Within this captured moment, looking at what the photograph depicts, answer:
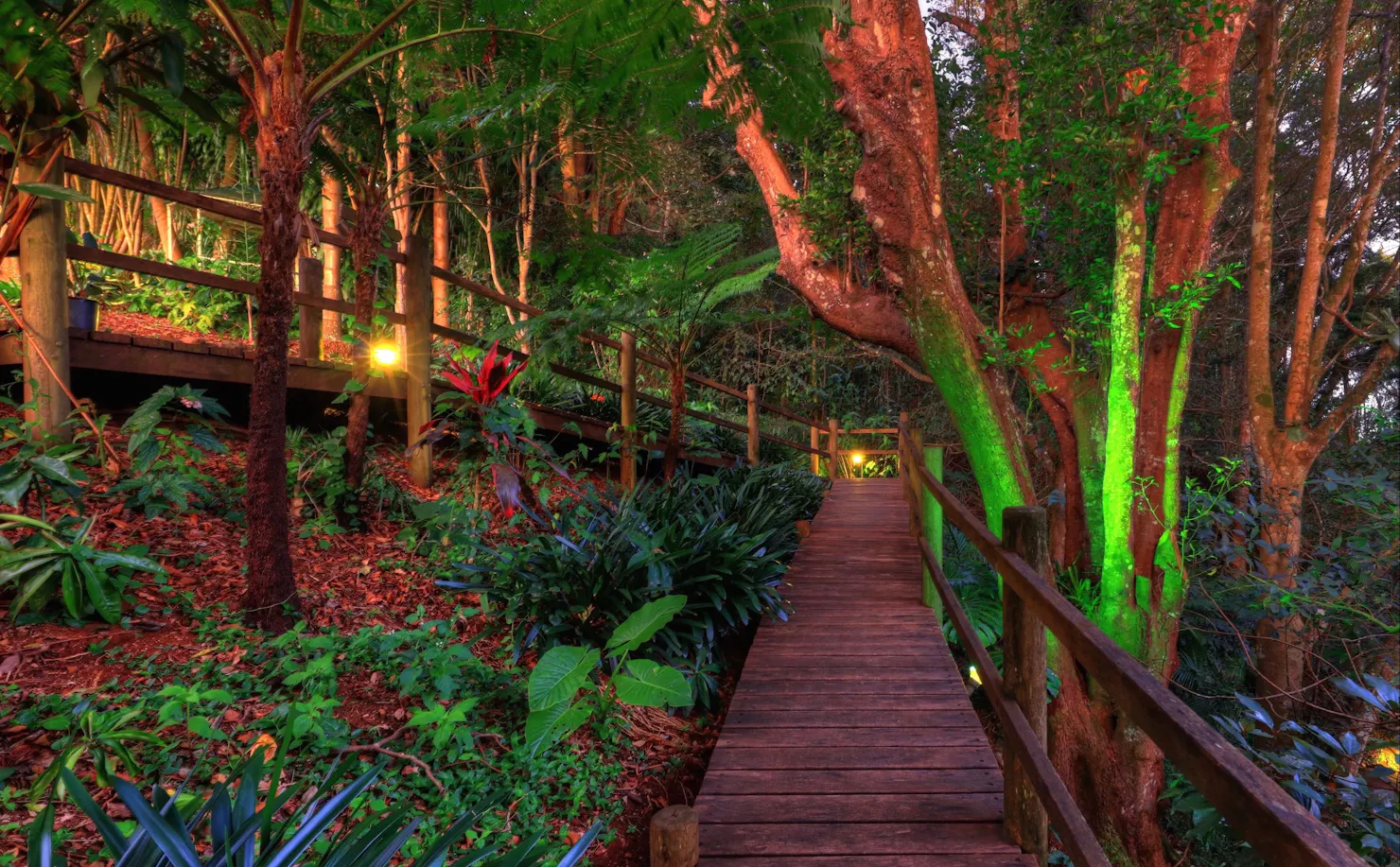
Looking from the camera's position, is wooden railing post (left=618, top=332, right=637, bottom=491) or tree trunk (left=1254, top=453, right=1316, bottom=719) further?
tree trunk (left=1254, top=453, right=1316, bottom=719)

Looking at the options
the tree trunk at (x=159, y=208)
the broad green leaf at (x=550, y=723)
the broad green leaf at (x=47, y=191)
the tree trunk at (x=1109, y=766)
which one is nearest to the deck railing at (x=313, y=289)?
the broad green leaf at (x=47, y=191)

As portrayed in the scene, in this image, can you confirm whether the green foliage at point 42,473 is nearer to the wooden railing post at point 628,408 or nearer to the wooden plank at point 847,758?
the wooden plank at point 847,758

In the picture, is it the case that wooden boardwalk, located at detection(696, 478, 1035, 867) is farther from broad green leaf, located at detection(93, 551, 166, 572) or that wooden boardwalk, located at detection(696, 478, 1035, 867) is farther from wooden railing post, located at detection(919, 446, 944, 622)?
broad green leaf, located at detection(93, 551, 166, 572)

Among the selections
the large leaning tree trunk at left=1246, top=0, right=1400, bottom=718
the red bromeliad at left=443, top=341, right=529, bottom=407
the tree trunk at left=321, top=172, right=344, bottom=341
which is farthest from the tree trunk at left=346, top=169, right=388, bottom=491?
the large leaning tree trunk at left=1246, top=0, right=1400, bottom=718

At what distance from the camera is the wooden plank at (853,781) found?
2.47 meters

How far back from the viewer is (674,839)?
1920 millimetres

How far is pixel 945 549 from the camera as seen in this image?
362 inches

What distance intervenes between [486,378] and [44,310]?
2051 millimetres

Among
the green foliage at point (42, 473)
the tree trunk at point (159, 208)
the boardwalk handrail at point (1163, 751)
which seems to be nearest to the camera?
the boardwalk handrail at point (1163, 751)

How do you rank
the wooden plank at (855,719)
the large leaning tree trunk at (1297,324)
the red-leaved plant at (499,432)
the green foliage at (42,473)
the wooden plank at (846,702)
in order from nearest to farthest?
the green foliage at (42,473), the wooden plank at (855,719), the wooden plank at (846,702), the red-leaved plant at (499,432), the large leaning tree trunk at (1297,324)

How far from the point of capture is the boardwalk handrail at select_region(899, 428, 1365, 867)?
82 cm

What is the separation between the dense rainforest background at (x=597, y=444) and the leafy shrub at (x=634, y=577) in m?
0.03

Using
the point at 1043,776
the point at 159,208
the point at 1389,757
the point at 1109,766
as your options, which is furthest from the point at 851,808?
the point at 159,208

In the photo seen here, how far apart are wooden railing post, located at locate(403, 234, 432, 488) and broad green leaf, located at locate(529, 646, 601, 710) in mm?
2601
